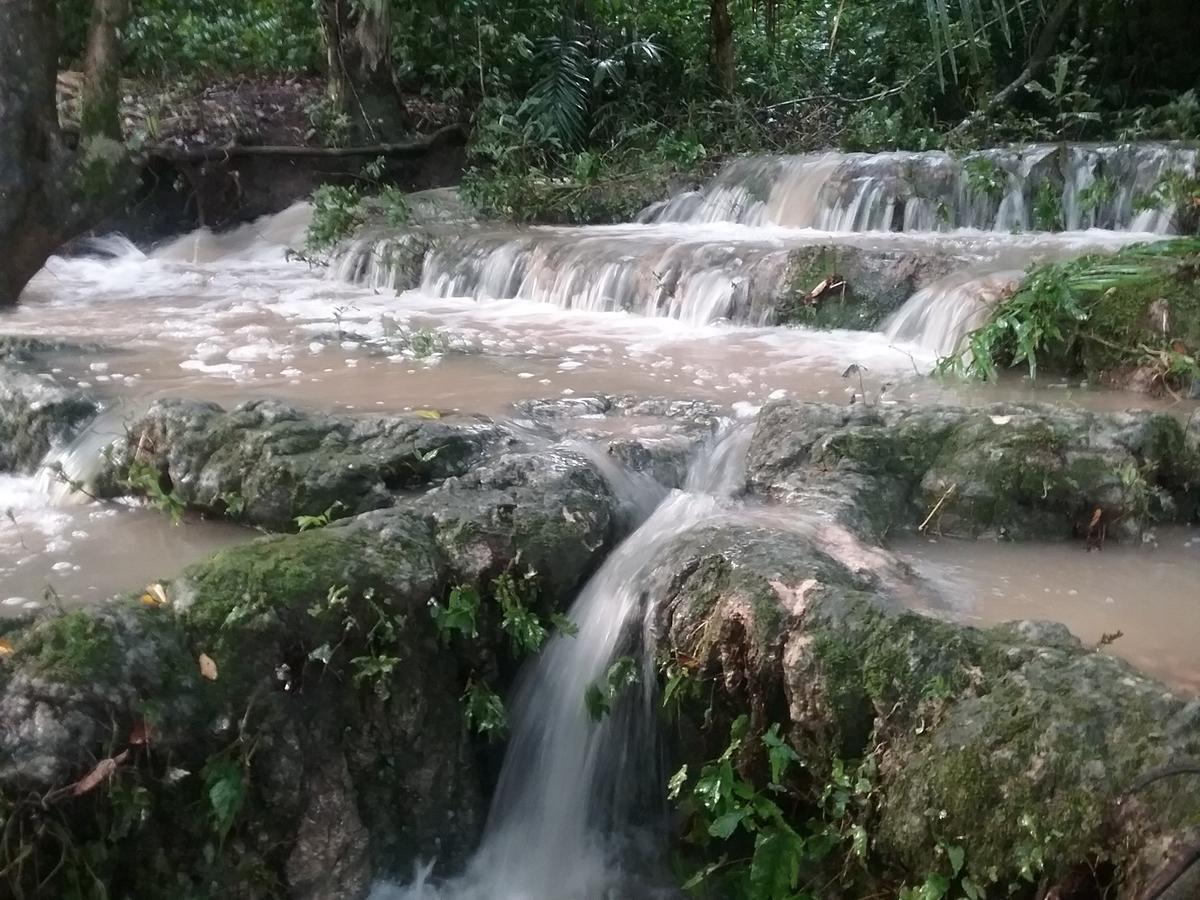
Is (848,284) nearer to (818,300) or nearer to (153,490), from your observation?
(818,300)

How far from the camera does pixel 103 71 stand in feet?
28.1

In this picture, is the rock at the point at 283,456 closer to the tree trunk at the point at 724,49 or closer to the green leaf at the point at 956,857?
the green leaf at the point at 956,857

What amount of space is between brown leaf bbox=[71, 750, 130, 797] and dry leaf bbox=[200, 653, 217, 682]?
309 mm

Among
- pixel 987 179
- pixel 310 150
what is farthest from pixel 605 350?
pixel 310 150

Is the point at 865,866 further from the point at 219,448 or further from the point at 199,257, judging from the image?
the point at 199,257

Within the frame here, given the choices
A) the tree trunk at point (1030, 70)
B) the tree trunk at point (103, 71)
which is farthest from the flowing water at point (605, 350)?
the tree trunk at point (1030, 70)

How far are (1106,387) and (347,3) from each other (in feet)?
32.4

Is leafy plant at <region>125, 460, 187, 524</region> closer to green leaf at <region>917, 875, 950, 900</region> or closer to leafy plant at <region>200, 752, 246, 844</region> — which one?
leafy plant at <region>200, 752, 246, 844</region>

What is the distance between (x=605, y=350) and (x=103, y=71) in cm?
488

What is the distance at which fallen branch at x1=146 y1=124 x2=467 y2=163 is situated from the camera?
1195cm

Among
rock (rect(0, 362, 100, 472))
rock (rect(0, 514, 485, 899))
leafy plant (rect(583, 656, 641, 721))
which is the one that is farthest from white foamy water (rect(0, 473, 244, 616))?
leafy plant (rect(583, 656, 641, 721))

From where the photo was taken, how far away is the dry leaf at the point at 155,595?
296 centimetres

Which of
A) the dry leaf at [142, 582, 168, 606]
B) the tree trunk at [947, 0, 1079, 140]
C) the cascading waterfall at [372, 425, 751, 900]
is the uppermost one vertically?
the tree trunk at [947, 0, 1079, 140]

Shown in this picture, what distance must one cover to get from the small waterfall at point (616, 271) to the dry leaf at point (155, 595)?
510 cm
